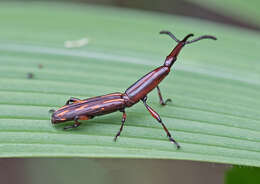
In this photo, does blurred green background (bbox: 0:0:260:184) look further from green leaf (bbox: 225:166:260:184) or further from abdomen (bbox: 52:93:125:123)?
abdomen (bbox: 52:93:125:123)

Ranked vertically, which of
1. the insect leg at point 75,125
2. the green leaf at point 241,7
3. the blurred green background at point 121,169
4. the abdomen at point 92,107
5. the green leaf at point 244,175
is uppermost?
the green leaf at point 241,7

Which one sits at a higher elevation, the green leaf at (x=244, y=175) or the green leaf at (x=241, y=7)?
the green leaf at (x=241, y=7)

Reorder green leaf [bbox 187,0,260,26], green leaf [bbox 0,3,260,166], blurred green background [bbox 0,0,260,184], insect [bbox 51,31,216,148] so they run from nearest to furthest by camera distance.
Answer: green leaf [bbox 0,3,260,166]
insect [bbox 51,31,216,148]
green leaf [bbox 187,0,260,26]
blurred green background [bbox 0,0,260,184]

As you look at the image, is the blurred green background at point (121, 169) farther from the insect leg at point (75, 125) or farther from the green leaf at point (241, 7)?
the insect leg at point (75, 125)

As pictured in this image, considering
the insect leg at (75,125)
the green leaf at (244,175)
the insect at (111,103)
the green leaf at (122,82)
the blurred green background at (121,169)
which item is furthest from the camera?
the blurred green background at (121,169)

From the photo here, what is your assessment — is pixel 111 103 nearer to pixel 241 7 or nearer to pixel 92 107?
pixel 92 107

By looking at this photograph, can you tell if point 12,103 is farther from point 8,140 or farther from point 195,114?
point 195,114

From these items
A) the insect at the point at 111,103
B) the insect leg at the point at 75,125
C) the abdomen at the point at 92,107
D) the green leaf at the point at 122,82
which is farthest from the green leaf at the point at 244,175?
the insect leg at the point at 75,125

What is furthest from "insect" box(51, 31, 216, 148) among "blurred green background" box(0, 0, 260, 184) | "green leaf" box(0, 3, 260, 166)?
"blurred green background" box(0, 0, 260, 184)
